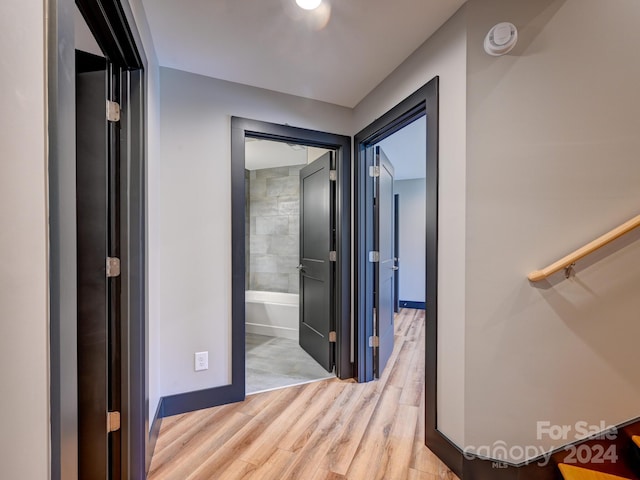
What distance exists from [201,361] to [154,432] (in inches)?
18.0

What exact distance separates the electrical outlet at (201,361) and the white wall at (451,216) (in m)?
1.51

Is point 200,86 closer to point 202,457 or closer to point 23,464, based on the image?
point 23,464

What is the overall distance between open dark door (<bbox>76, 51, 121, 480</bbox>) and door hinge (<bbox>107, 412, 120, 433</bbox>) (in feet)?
0.12

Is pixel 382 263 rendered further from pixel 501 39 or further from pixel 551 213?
pixel 501 39

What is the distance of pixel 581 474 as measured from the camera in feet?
4.13

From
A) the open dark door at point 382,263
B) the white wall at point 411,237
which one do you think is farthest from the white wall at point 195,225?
the white wall at point 411,237

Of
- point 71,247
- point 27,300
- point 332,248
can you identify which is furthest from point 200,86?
point 27,300

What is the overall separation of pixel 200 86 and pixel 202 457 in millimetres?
2301

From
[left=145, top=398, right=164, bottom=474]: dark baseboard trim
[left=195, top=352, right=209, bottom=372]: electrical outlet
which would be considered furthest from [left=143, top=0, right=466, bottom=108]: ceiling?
[left=145, top=398, right=164, bottom=474]: dark baseboard trim

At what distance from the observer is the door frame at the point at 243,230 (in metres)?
2.13

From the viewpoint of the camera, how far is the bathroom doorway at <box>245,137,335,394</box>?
2.66 meters

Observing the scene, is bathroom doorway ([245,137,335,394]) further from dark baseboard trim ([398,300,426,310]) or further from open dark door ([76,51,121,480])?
dark baseboard trim ([398,300,426,310])

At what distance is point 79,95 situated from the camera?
1.23 m

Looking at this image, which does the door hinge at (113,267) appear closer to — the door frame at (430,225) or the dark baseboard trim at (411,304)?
the door frame at (430,225)
